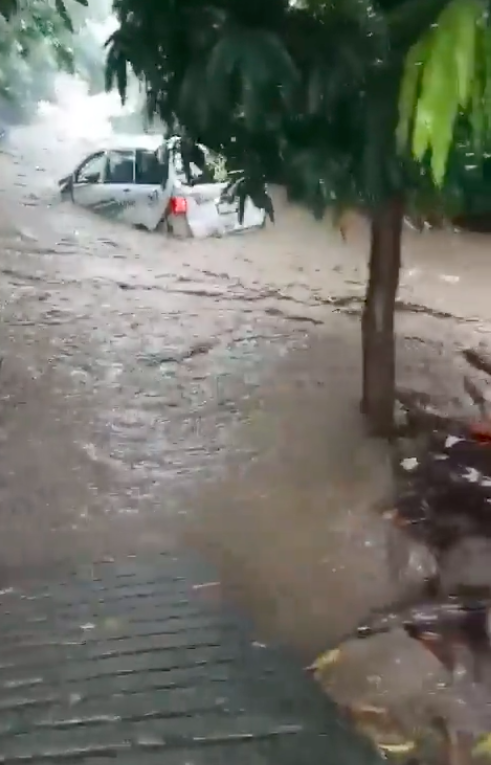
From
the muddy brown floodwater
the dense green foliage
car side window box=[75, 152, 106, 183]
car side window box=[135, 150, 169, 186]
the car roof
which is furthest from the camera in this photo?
car side window box=[75, 152, 106, 183]

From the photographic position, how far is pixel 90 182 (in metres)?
4.92

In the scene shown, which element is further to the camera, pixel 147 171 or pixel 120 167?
pixel 120 167

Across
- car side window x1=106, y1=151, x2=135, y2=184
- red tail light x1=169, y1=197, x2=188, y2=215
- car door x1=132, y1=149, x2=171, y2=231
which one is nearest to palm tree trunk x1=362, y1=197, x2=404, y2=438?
car door x1=132, y1=149, x2=171, y2=231

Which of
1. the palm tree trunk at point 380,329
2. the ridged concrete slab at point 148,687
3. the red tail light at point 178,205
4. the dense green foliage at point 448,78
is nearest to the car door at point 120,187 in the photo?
the red tail light at point 178,205

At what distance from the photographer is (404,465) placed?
268 cm

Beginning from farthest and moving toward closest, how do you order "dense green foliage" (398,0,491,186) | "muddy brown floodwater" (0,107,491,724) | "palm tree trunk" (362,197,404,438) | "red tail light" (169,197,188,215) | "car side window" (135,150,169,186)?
"red tail light" (169,197,188,215) < "car side window" (135,150,169,186) < "palm tree trunk" (362,197,404,438) < "muddy brown floodwater" (0,107,491,724) < "dense green foliage" (398,0,491,186)

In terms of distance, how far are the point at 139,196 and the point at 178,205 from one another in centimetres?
24

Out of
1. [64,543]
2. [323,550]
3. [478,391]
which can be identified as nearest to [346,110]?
[323,550]

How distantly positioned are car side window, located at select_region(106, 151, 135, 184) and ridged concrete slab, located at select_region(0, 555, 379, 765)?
2915mm

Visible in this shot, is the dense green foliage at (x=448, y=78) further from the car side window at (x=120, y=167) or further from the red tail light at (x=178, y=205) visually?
the car side window at (x=120, y=167)

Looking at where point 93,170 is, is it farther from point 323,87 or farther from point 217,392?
point 323,87

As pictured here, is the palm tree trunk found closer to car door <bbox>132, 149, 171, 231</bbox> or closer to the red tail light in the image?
car door <bbox>132, 149, 171, 231</bbox>

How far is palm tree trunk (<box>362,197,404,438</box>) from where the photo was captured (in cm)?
271

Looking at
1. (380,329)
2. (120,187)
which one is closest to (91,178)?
→ (120,187)
